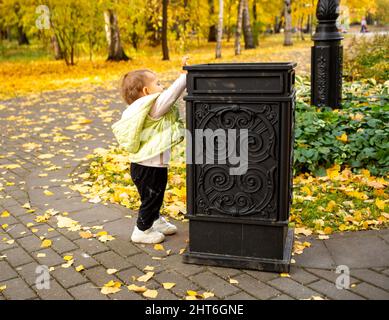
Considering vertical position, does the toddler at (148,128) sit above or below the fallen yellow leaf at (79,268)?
above

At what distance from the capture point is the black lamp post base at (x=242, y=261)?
11.4 feet

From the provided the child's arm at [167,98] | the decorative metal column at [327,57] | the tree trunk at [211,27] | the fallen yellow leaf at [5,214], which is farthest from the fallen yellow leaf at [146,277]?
the tree trunk at [211,27]

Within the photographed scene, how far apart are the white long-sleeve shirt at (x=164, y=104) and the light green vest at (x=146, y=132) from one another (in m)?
0.04

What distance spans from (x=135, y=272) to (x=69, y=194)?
2.10m

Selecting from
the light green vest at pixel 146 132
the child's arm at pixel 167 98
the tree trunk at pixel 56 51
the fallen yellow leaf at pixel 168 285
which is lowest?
the fallen yellow leaf at pixel 168 285

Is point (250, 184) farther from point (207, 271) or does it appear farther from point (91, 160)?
point (91, 160)

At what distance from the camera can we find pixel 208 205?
357cm

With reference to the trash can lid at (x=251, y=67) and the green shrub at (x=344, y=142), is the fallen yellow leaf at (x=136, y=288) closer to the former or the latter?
the trash can lid at (x=251, y=67)

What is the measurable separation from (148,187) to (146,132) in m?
0.43

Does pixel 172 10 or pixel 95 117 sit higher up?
pixel 172 10

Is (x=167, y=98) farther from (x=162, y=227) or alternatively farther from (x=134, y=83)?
(x=162, y=227)

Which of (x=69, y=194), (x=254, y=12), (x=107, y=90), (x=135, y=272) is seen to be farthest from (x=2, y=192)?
(x=254, y=12)

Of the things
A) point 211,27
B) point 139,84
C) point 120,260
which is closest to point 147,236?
point 120,260

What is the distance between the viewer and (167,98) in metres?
3.64
